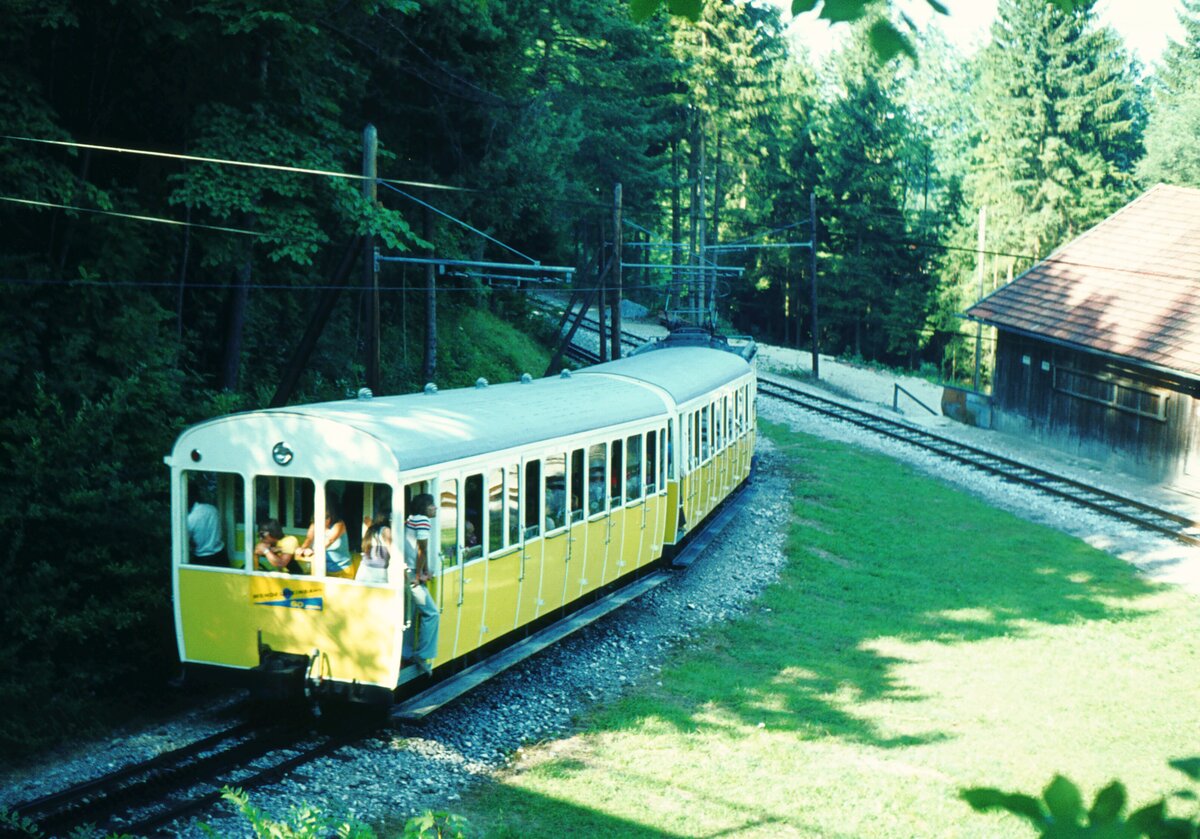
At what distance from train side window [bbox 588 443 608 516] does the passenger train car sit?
0.10 m

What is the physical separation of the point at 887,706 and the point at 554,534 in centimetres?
387

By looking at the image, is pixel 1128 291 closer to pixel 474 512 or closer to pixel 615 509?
pixel 615 509

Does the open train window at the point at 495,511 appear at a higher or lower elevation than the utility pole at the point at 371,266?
lower

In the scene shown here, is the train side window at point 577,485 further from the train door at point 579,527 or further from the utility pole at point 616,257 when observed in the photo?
the utility pole at point 616,257

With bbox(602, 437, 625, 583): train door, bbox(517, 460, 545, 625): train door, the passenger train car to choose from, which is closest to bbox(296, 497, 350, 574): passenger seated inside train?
the passenger train car

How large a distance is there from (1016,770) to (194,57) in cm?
1409

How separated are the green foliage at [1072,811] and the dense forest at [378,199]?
1784mm

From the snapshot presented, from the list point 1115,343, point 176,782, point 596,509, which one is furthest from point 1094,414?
point 176,782

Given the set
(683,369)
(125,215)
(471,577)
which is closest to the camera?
(471,577)

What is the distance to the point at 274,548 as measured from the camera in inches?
407

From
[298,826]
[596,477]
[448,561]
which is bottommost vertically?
[298,826]

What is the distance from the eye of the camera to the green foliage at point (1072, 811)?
214 centimetres

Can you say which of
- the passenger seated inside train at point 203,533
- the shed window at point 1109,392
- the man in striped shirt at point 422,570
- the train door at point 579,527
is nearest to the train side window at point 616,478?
the train door at point 579,527

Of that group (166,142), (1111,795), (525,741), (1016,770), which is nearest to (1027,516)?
(1016,770)
